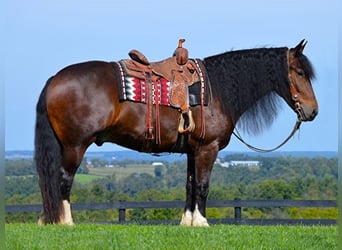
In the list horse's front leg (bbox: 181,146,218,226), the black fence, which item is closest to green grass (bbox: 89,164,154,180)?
the black fence

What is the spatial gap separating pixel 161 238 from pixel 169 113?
239 centimetres

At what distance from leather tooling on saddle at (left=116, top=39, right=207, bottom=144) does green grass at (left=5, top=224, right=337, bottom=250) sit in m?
1.72

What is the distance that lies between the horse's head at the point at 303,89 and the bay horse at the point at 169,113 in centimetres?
1

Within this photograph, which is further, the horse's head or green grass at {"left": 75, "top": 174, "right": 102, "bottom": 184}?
green grass at {"left": 75, "top": 174, "right": 102, "bottom": 184}

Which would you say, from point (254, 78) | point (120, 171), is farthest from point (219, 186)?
point (254, 78)

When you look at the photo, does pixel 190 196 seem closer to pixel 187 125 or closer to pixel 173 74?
pixel 187 125

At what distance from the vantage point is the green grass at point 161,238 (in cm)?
696

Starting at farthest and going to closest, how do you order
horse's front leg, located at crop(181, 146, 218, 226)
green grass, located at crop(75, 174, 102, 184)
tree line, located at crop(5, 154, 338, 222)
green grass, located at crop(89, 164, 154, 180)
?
green grass, located at crop(89, 164, 154, 180)
green grass, located at crop(75, 174, 102, 184)
tree line, located at crop(5, 154, 338, 222)
horse's front leg, located at crop(181, 146, 218, 226)

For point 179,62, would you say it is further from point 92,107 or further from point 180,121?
point 92,107

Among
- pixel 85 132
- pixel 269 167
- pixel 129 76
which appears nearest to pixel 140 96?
pixel 129 76

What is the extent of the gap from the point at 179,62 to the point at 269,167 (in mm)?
26762

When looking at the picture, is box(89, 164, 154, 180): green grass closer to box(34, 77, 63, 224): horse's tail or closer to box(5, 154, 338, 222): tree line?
box(5, 154, 338, 222): tree line

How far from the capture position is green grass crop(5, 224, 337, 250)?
6.96 metres

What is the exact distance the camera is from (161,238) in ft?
24.3
